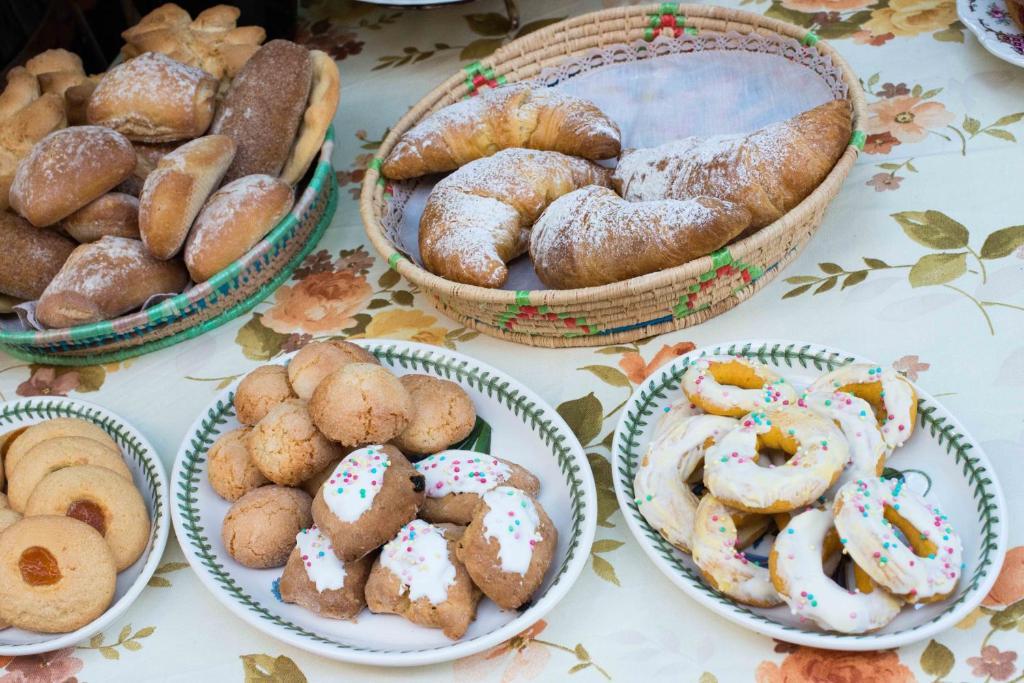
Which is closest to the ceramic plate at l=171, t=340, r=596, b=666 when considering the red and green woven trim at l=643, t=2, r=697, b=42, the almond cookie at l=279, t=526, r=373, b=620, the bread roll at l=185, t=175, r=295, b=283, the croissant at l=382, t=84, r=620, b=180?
the almond cookie at l=279, t=526, r=373, b=620

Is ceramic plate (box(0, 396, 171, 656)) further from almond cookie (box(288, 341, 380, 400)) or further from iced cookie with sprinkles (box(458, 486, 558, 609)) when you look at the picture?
Answer: iced cookie with sprinkles (box(458, 486, 558, 609))

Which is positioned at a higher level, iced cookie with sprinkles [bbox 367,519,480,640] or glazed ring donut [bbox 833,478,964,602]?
glazed ring donut [bbox 833,478,964,602]

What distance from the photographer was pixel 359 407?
2.97 feet

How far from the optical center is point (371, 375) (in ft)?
3.03

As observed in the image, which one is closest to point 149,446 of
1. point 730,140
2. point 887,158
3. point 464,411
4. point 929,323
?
point 464,411

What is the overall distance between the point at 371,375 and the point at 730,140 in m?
0.59

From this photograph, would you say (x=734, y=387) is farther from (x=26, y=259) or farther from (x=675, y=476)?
(x=26, y=259)

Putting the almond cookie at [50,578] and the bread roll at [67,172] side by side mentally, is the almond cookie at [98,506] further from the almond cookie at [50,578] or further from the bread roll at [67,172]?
the bread roll at [67,172]

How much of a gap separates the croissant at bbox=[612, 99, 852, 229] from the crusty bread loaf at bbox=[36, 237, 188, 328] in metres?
0.66

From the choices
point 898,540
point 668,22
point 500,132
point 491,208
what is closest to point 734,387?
point 898,540

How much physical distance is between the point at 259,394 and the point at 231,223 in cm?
32

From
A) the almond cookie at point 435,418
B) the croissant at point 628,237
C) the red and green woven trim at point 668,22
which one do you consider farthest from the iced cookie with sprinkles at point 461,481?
the red and green woven trim at point 668,22

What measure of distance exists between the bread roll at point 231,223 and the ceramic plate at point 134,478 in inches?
9.3

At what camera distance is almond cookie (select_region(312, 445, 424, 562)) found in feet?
2.72
